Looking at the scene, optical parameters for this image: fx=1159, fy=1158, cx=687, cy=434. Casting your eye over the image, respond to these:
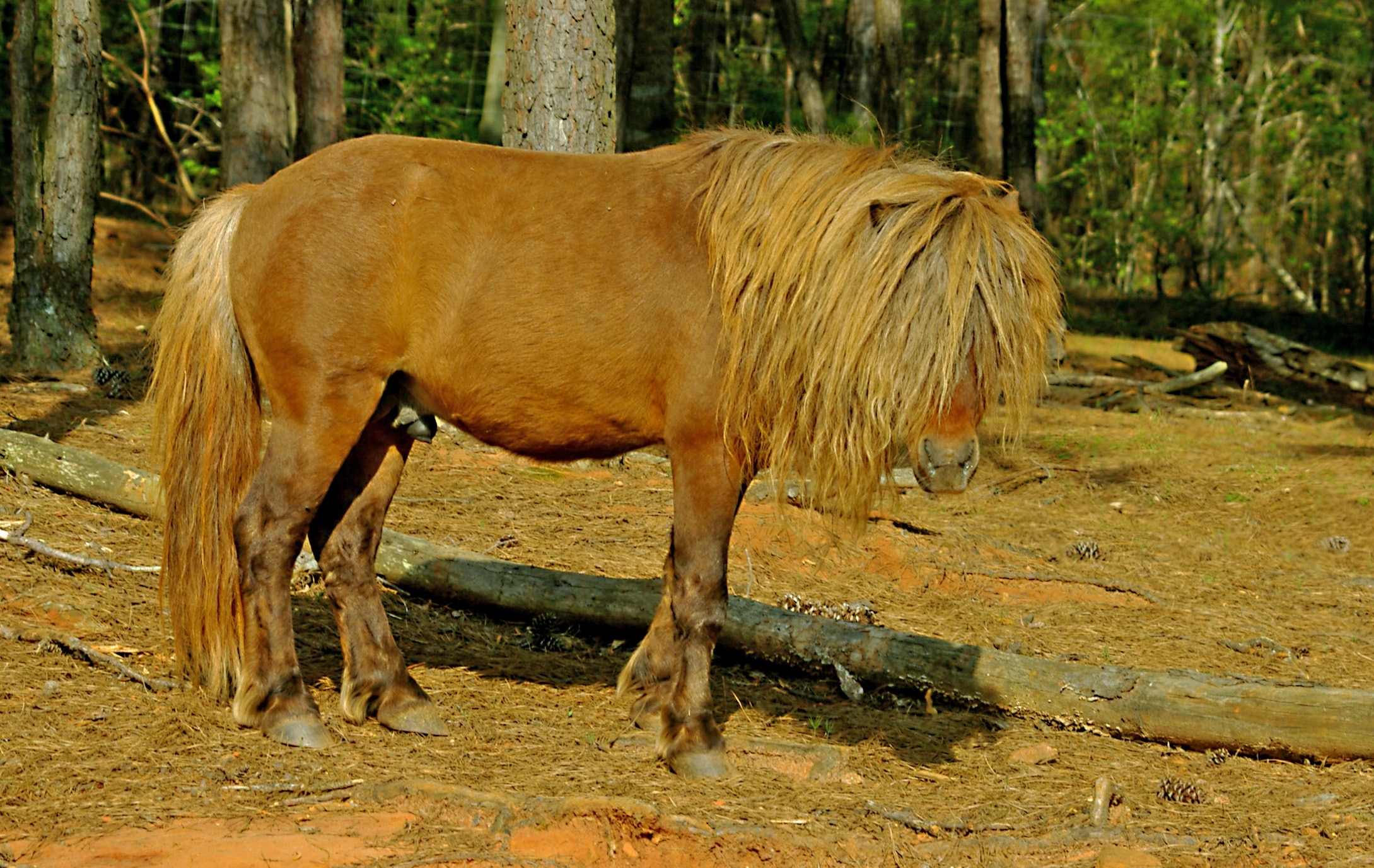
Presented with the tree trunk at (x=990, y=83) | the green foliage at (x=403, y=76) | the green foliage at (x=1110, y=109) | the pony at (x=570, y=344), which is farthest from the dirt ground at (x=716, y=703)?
the green foliage at (x=1110, y=109)

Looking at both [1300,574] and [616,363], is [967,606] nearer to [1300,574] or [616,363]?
[1300,574]

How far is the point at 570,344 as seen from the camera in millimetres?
4117

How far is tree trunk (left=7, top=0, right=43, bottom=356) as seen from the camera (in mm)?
8719

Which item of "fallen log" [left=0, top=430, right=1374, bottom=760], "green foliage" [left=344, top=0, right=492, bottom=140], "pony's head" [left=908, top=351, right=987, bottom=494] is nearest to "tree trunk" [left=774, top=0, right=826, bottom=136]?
"green foliage" [left=344, top=0, right=492, bottom=140]

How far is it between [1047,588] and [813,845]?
361cm

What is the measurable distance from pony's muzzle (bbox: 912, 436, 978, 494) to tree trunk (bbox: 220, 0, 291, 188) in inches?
369

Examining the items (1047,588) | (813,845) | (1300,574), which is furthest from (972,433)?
(1300,574)

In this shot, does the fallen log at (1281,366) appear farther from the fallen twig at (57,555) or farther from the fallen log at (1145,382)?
the fallen twig at (57,555)

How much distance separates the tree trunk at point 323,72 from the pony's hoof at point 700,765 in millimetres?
11085

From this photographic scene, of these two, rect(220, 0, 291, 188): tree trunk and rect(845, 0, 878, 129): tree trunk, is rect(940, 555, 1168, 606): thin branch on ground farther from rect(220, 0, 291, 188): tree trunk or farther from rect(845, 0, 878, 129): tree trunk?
rect(845, 0, 878, 129): tree trunk

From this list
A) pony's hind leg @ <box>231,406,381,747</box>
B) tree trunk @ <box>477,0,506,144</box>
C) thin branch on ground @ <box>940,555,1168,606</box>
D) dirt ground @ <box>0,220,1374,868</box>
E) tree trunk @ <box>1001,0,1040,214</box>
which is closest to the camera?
dirt ground @ <box>0,220,1374,868</box>

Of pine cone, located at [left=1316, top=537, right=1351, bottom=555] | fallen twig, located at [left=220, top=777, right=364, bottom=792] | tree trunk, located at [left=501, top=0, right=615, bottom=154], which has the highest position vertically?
tree trunk, located at [left=501, top=0, right=615, bottom=154]

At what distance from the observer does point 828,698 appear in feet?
16.6

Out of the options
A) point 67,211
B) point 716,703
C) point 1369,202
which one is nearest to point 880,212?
point 716,703
